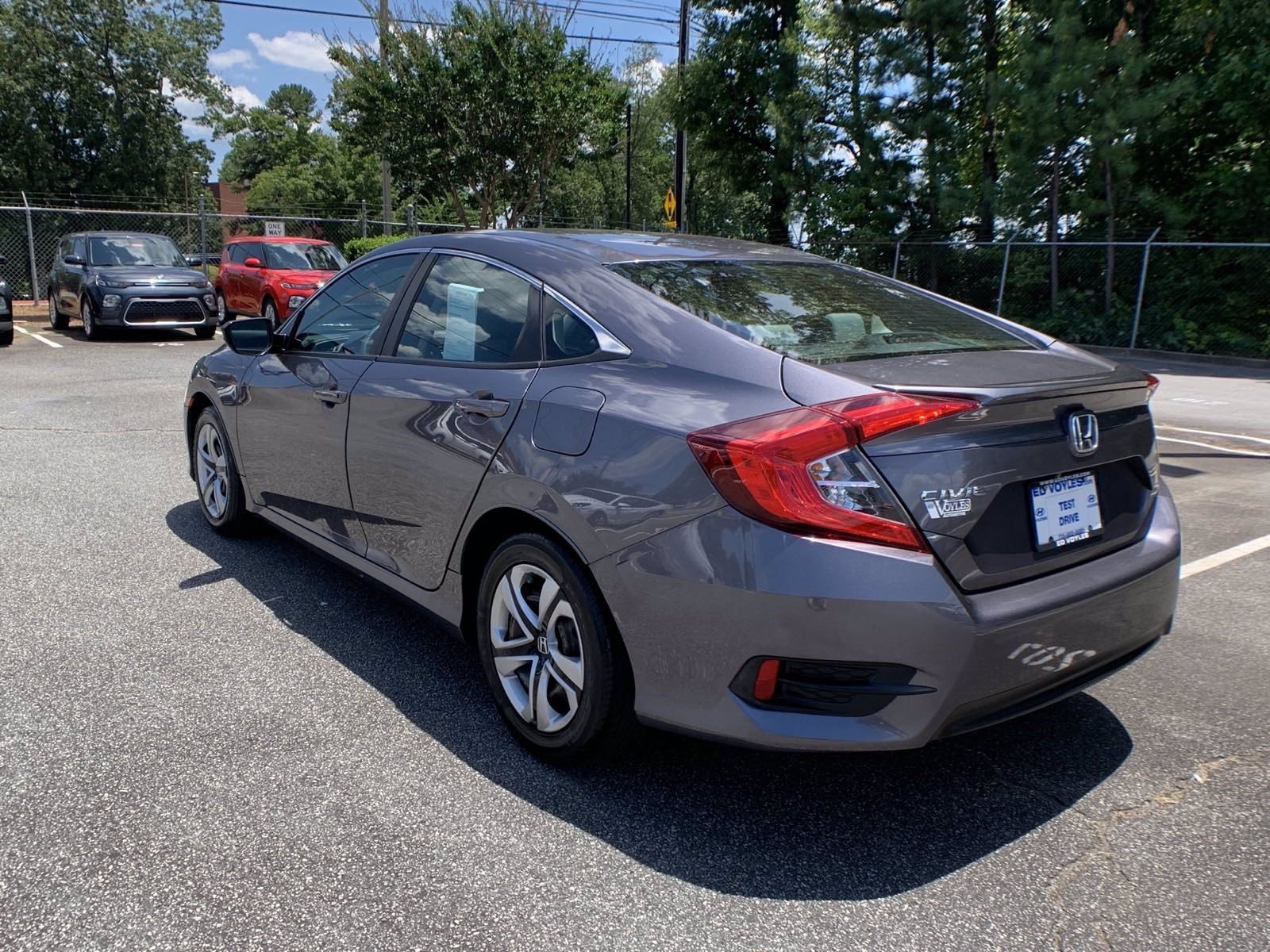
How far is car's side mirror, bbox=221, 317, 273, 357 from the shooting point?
4641 millimetres

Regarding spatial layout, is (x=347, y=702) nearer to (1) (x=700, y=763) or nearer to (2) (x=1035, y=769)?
(1) (x=700, y=763)

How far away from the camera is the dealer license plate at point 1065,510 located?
268 cm

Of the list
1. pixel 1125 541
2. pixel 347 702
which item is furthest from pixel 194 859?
pixel 1125 541

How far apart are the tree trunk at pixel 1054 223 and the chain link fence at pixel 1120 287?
0.10 feet

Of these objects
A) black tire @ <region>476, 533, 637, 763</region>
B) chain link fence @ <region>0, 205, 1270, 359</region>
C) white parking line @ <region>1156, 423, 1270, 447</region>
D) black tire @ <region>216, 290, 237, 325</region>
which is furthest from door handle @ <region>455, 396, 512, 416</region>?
black tire @ <region>216, 290, 237, 325</region>

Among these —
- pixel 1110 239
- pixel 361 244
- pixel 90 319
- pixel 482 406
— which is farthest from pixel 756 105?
pixel 482 406

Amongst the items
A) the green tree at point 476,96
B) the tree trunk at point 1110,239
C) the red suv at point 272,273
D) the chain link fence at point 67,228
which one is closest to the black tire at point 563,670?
the red suv at point 272,273

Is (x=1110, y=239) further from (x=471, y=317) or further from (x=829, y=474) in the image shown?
(x=829, y=474)

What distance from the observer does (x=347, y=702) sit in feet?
11.6

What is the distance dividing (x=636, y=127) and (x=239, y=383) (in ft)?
158

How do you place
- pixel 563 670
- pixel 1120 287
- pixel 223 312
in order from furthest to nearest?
1. pixel 223 312
2. pixel 1120 287
3. pixel 563 670

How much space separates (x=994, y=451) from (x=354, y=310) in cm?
270

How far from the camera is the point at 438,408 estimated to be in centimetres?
344

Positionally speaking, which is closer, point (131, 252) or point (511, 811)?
point (511, 811)
